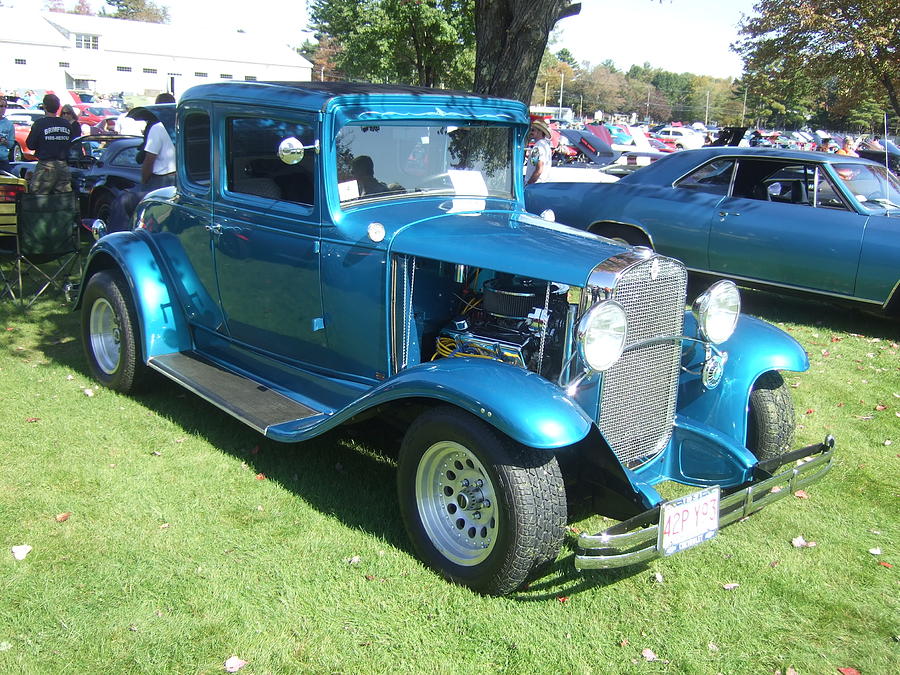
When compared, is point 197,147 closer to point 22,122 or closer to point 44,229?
point 44,229

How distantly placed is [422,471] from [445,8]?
22.5m

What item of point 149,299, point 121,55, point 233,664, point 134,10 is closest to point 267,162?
point 149,299

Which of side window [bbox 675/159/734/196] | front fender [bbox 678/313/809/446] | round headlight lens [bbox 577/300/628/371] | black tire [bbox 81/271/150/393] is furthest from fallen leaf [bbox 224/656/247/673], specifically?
side window [bbox 675/159/734/196]

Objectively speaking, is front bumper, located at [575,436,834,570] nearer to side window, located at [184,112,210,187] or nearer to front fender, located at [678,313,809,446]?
front fender, located at [678,313,809,446]

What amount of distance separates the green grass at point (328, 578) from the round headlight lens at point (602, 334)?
1.04m

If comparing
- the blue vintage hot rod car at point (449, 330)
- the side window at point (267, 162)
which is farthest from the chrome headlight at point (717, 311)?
the side window at point (267, 162)

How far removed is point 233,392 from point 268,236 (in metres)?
0.92

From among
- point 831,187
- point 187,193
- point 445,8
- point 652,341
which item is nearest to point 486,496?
point 652,341

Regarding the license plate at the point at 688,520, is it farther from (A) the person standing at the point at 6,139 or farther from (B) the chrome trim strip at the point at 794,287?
(A) the person standing at the point at 6,139

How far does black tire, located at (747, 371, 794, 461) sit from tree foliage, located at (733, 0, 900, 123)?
12501mm

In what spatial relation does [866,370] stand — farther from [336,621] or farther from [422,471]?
[336,621]

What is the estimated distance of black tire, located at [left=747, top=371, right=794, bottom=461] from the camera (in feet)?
13.3

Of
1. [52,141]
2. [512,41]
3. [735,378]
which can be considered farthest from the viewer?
[52,141]

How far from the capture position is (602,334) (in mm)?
3104
